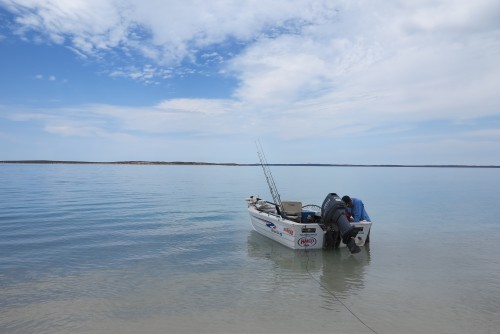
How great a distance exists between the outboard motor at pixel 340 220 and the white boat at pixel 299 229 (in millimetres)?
461

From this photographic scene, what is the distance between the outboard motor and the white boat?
46 cm

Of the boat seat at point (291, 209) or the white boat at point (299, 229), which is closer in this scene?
the white boat at point (299, 229)

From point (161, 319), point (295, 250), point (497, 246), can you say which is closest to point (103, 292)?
point (161, 319)

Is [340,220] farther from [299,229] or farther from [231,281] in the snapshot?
[231,281]

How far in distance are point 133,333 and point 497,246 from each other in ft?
43.5

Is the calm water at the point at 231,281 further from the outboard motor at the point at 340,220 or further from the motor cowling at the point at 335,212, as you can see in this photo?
the motor cowling at the point at 335,212

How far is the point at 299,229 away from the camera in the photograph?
37.1 feet

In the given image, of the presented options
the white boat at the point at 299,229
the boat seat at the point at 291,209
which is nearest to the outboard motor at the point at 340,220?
the white boat at the point at 299,229

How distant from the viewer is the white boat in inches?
450

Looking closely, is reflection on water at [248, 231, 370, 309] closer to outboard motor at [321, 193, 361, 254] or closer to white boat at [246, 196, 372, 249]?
white boat at [246, 196, 372, 249]

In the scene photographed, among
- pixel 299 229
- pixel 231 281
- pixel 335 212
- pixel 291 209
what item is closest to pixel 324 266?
pixel 299 229

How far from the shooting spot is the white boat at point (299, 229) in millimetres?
11422

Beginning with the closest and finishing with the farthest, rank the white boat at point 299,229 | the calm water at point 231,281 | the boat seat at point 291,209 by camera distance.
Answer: the calm water at point 231,281
the white boat at point 299,229
the boat seat at point 291,209

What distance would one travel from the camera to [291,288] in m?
8.16
